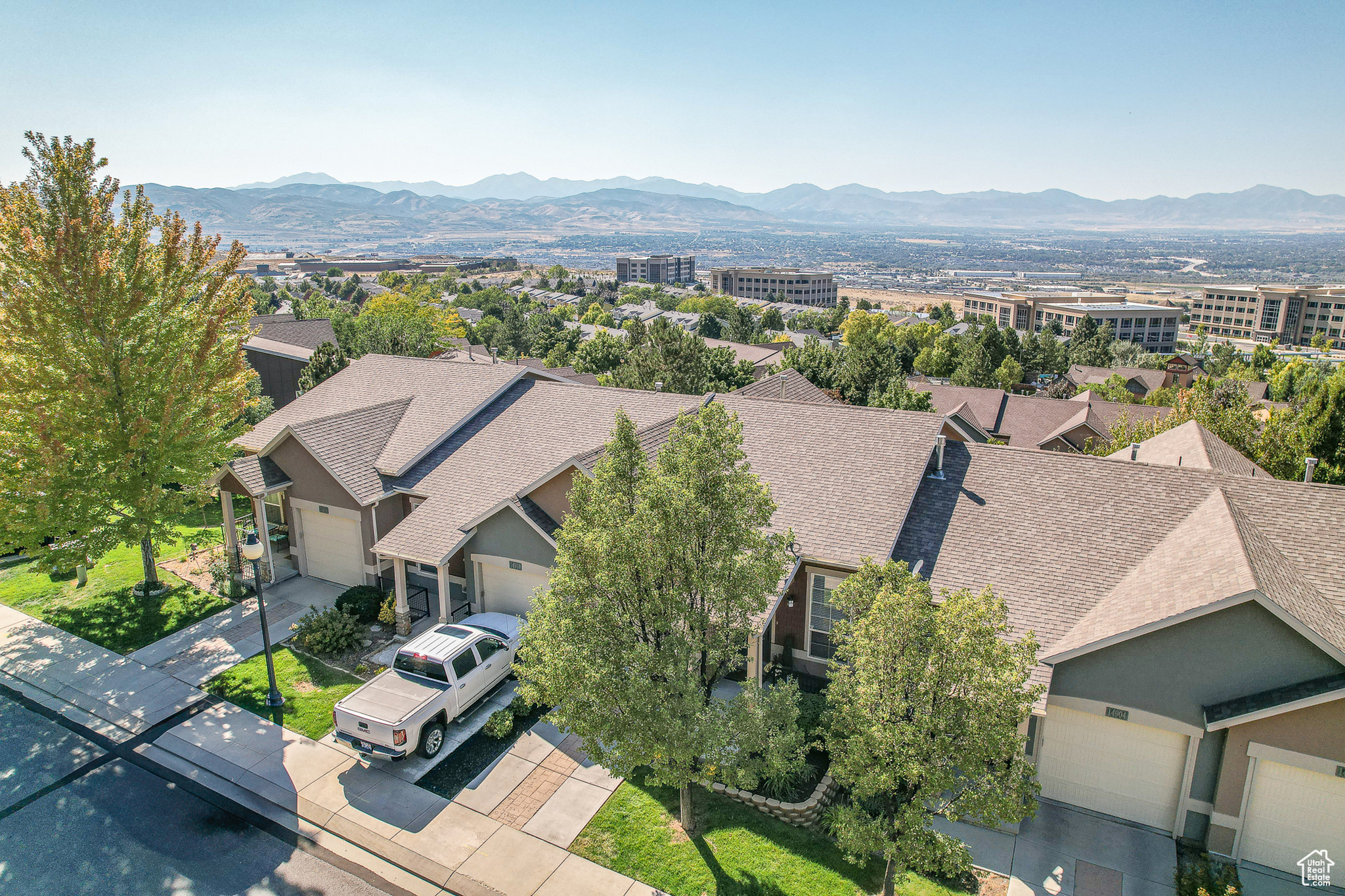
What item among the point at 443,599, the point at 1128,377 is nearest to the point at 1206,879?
the point at 443,599

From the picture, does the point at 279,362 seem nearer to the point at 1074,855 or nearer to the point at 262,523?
the point at 262,523

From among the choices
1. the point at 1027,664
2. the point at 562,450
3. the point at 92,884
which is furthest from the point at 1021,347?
the point at 92,884

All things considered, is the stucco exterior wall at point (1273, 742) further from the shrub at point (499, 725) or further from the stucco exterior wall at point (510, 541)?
the stucco exterior wall at point (510, 541)

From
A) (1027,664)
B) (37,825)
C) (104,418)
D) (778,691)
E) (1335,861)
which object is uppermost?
(104,418)

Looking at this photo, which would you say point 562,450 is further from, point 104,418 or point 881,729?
point 881,729

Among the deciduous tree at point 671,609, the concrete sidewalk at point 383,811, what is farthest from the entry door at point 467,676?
the deciduous tree at point 671,609

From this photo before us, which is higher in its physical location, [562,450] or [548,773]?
[562,450]
